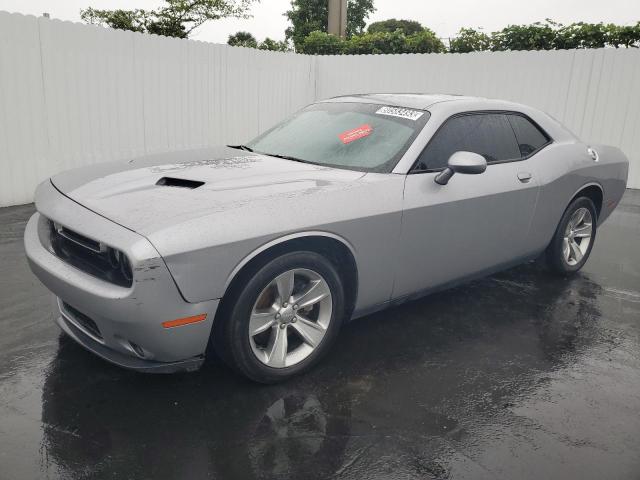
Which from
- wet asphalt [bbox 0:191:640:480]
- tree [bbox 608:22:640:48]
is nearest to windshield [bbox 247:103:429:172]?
wet asphalt [bbox 0:191:640:480]

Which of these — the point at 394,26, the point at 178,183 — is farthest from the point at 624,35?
the point at 394,26

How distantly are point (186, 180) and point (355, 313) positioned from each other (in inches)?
50.3

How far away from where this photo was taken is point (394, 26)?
56562 millimetres

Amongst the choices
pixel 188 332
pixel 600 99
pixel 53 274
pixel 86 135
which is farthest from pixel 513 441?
pixel 600 99

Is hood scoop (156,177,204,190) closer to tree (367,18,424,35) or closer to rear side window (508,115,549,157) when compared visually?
rear side window (508,115,549,157)

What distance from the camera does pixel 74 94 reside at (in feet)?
25.2

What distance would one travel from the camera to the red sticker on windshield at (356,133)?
379 centimetres

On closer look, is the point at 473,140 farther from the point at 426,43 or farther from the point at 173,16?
the point at 173,16

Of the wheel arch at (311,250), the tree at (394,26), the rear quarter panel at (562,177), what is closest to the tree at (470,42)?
the rear quarter panel at (562,177)

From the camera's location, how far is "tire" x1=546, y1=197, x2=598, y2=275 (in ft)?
15.9

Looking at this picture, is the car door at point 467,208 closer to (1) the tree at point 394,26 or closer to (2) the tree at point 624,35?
(2) the tree at point 624,35

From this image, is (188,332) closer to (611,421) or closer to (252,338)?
(252,338)

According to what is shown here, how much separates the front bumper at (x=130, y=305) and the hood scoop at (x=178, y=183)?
0.46 metres

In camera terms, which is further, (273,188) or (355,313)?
(355,313)
